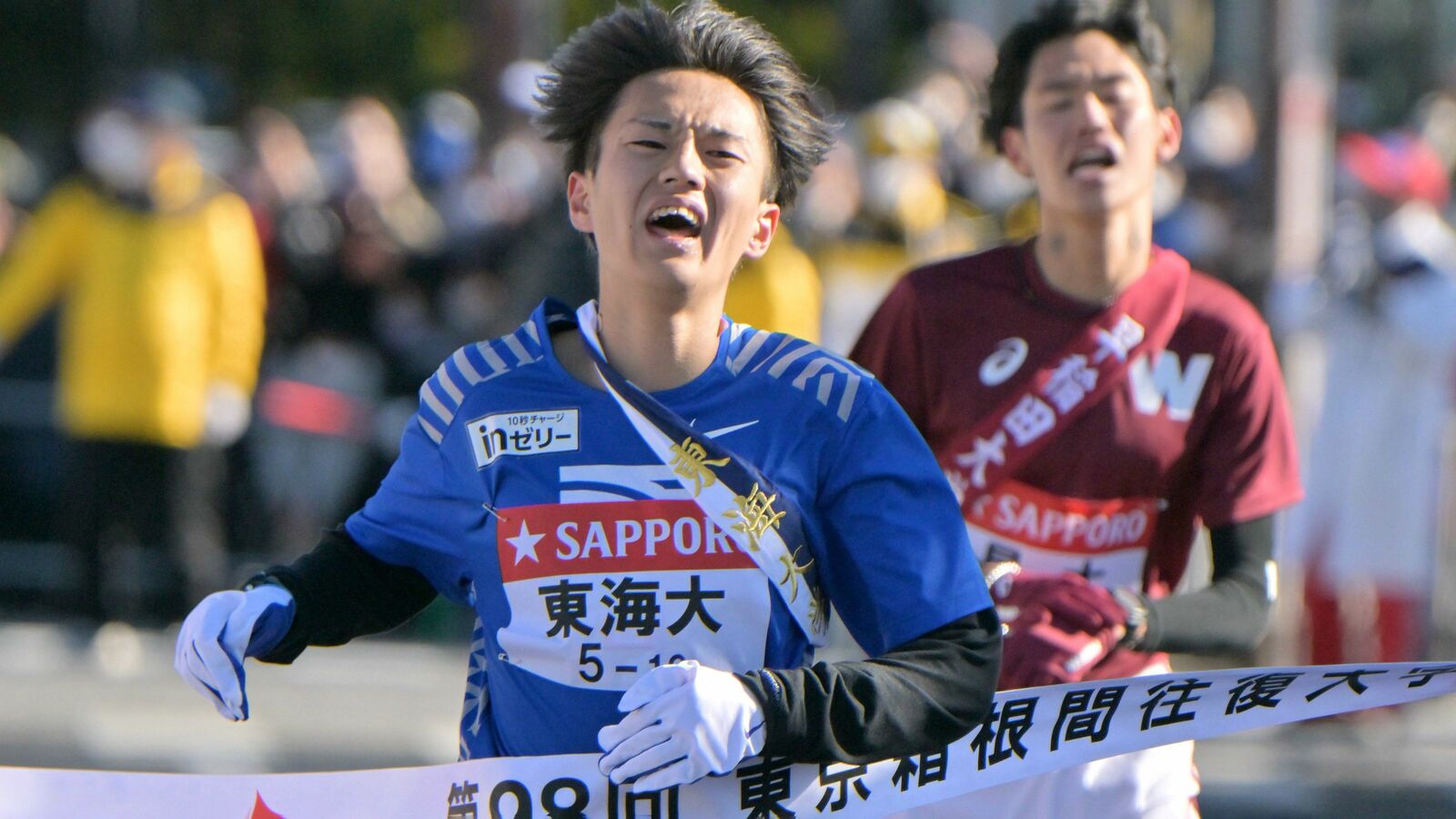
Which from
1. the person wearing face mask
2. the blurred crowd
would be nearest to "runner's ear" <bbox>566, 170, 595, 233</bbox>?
the blurred crowd

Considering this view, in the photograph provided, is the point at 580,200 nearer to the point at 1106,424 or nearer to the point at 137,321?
the point at 1106,424

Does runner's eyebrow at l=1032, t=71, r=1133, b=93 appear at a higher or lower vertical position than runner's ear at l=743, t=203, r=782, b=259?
higher

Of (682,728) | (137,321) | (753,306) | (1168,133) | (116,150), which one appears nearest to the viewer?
(682,728)

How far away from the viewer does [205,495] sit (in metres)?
10.3

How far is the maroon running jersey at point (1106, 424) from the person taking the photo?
4.03 m

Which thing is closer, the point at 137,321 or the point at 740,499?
the point at 740,499

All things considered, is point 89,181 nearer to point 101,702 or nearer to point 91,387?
point 91,387

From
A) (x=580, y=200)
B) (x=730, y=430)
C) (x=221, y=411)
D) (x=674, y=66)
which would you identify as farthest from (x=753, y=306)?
(x=730, y=430)

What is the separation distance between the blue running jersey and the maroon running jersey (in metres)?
0.99

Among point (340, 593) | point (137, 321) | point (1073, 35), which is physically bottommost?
point (340, 593)

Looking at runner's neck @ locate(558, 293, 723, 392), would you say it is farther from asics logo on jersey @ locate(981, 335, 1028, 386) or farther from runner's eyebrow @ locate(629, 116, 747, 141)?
asics logo on jersey @ locate(981, 335, 1028, 386)

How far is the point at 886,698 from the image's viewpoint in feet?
9.41

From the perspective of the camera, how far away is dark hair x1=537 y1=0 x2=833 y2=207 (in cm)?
317

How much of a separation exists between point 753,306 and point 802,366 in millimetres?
6600
